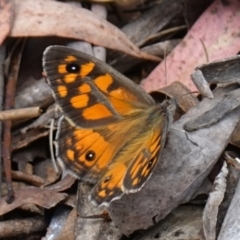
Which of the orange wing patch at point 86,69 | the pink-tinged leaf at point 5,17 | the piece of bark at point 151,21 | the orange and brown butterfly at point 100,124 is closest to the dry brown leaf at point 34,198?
the orange and brown butterfly at point 100,124

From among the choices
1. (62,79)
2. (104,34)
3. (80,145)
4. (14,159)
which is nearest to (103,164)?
(80,145)

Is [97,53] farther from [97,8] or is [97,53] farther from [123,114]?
[123,114]

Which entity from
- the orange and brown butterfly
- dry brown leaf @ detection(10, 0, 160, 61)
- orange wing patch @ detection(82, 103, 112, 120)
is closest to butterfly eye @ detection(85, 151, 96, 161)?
the orange and brown butterfly

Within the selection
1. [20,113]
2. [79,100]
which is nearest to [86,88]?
[79,100]

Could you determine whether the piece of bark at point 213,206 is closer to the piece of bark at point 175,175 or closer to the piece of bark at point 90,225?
the piece of bark at point 175,175

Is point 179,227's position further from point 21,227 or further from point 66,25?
point 66,25

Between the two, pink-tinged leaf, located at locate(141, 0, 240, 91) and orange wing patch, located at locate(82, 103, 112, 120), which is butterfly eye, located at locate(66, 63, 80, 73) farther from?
pink-tinged leaf, located at locate(141, 0, 240, 91)

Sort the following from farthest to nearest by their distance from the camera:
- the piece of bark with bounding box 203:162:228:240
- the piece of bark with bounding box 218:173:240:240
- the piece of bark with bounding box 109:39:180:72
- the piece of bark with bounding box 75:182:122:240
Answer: the piece of bark with bounding box 109:39:180:72 → the piece of bark with bounding box 75:182:122:240 → the piece of bark with bounding box 203:162:228:240 → the piece of bark with bounding box 218:173:240:240
